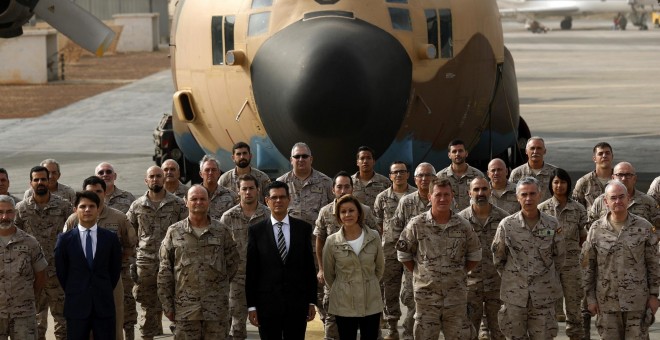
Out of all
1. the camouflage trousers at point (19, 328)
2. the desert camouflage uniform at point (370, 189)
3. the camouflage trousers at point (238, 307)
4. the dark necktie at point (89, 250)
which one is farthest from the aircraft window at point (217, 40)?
the camouflage trousers at point (19, 328)

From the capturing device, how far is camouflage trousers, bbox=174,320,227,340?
11352 mm

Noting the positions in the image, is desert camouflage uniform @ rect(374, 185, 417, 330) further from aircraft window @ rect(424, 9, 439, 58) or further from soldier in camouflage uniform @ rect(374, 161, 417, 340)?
aircraft window @ rect(424, 9, 439, 58)

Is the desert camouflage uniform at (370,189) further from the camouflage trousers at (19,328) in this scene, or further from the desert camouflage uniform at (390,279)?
the camouflage trousers at (19,328)

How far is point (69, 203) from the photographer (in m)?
13.2

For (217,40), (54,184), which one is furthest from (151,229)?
(217,40)

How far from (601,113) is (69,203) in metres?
24.8

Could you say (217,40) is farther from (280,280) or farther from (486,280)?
(280,280)

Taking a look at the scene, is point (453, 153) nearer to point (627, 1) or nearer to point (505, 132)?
point (505, 132)

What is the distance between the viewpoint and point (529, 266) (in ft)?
37.6

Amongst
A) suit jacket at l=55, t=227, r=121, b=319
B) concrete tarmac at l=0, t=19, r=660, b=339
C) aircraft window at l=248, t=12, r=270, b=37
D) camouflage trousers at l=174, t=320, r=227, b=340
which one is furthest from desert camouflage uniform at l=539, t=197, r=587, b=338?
aircraft window at l=248, t=12, r=270, b=37

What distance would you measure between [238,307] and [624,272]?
3.48 metres

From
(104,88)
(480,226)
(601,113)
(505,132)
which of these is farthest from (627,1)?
(480,226)

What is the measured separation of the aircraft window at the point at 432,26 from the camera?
53.6 feet

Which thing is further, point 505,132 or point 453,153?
point 505,132
